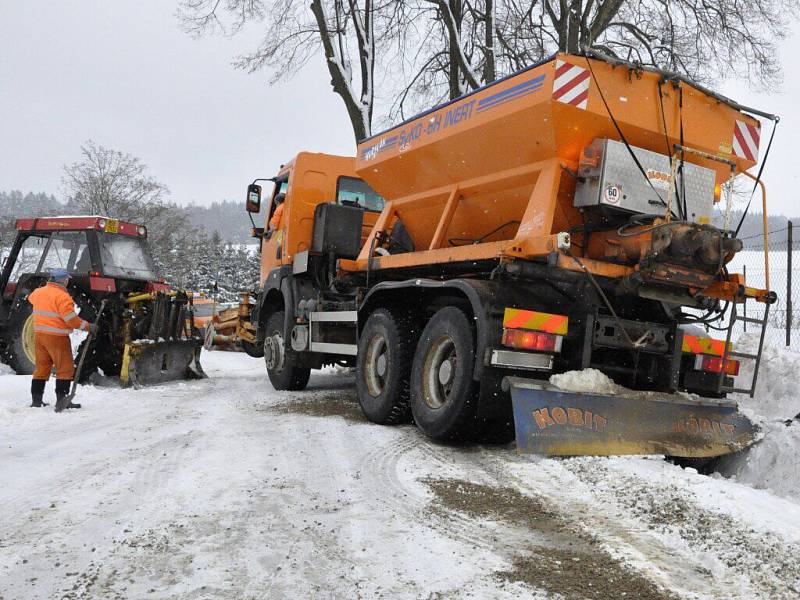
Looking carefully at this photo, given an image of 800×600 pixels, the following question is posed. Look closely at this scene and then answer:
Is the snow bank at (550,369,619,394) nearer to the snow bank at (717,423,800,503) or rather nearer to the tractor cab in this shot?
the snow bank at (717,423,800,503)

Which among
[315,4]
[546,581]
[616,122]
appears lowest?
[546,581]

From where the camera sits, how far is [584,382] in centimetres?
423

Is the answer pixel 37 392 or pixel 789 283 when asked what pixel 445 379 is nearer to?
pixel 37 392

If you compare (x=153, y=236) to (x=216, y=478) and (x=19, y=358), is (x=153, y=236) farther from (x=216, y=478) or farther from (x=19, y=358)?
(x=216, y=478)

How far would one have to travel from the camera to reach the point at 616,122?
461cm

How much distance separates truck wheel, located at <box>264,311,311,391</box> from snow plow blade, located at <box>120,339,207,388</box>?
1.30m

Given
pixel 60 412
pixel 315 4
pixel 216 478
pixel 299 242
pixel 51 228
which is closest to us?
pixel 216 478

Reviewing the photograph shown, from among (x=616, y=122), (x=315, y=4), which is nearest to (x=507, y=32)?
(x=315, y=4)

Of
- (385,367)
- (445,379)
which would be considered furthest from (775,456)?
(385,367)

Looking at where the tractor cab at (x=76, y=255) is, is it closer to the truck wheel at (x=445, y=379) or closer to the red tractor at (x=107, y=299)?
the red tractor at (x=107, y=299)

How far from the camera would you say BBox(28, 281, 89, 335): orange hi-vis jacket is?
6539mm

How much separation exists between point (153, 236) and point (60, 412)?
26671 mm

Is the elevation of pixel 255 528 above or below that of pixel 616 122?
below

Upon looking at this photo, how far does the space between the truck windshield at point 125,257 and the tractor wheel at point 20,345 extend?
1235 millimetres
